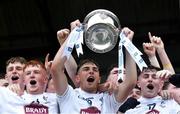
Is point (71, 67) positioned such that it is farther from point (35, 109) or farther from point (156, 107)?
point (156, 107)

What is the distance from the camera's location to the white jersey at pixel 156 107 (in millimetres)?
4078

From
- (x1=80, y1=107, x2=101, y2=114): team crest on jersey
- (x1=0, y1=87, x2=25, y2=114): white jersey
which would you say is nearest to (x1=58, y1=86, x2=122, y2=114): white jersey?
(x1=80, y1=107, x2=101, y2=114): team crest on jersey

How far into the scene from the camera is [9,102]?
404 centimetres

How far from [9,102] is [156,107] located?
95cm

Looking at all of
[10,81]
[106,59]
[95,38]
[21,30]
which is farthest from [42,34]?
[95,38]

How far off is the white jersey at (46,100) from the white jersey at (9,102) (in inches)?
2.3

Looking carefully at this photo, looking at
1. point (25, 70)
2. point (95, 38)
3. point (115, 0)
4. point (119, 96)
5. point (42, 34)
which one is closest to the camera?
point (95, 38)

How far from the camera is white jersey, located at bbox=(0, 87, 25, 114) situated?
4023mm

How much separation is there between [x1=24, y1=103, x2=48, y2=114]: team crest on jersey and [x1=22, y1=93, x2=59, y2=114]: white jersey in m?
0.02

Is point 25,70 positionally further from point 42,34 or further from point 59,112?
point 42,34

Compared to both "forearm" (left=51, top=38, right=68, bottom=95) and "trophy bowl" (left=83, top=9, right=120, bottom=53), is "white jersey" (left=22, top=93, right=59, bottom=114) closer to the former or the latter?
"forearm" (left=51, top=38, right=68, bottom=95)

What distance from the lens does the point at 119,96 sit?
13.0 feet

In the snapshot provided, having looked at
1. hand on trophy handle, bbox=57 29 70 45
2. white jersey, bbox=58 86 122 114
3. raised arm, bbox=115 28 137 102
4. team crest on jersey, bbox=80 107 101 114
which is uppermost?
hand on trophy handle, bbox=57 29 70 45

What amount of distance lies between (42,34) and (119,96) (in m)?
4.37
